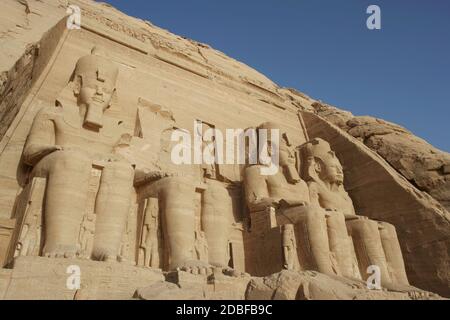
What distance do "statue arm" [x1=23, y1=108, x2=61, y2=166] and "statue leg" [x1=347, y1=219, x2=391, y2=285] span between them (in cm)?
398

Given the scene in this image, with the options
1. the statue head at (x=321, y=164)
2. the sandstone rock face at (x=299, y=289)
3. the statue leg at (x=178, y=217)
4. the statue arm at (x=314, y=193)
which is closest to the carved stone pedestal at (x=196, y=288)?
the sandstone rock face at (x=299, y=289)

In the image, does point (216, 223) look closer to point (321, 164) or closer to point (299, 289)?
point (299, 289)

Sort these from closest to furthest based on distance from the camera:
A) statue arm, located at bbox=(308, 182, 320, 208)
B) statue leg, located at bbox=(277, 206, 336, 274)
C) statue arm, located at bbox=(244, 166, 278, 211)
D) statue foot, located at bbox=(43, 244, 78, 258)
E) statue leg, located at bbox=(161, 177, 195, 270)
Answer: statue foot, located at bbox=(43, 244, 78, 258)
statue leg, located at bbox=(161, 177, 195, 270)
statue leg, located at bbox=(277, 206, 336, 274)
statue arm, located at bbox=(244, 166, 278, 211)
statue arm, located at bbox=(308, 182, 320, 208)

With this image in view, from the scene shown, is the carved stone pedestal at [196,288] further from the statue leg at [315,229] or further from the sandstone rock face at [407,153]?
the sandstone rock face at [407,153]

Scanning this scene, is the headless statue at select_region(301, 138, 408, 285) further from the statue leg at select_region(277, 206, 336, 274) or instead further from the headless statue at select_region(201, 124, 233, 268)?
the headless statue at select_region(201, 124, 233, 268)

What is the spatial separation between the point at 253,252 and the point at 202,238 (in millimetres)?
960

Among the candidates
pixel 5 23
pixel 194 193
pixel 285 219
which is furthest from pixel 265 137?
pixel 5 23

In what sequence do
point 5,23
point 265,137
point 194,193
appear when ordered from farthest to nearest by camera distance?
point 5,23, point 265,137, point 194,193

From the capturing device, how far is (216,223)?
489 centimetres

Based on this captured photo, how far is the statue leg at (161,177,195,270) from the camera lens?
4211 millimetres

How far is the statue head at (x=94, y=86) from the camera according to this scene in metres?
5.07

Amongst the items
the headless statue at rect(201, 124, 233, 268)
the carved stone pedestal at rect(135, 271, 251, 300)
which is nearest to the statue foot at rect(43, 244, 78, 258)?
the carved stone pedestal at rect(135, 271, 251, 300)
